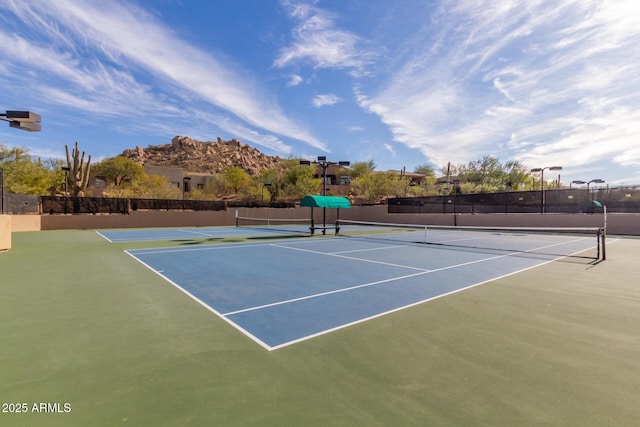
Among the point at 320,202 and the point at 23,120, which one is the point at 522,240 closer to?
the point at 320,202

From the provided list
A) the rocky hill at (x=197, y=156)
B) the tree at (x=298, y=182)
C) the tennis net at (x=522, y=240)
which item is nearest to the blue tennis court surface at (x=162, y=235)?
the tennis net at (x=522, y=240)

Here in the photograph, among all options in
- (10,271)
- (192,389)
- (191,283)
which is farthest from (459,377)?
(10,271)

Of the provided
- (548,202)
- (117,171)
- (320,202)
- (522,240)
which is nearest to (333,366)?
(320,202)

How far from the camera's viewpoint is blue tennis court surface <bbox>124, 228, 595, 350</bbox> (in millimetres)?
4836

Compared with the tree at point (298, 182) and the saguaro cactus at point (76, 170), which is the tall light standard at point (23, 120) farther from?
the tree at point (298, 182)

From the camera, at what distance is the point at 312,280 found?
24.6ft

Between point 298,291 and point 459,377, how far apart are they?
Answer: 377 centimetres

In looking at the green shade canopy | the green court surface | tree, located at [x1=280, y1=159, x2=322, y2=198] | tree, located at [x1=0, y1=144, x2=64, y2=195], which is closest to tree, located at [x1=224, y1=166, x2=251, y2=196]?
tree, located at [x1=280, y1=159, x2=322, y2=198]

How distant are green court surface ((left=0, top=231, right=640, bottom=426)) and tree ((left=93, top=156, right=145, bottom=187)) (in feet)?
211

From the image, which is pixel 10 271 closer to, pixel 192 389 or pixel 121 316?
pixel 121 316

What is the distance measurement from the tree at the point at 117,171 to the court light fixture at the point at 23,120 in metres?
57.3

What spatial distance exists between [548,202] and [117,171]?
67.6 metres

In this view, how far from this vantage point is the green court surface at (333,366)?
2585 mm

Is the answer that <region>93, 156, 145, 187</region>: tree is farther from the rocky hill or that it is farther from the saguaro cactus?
the rocky hill
